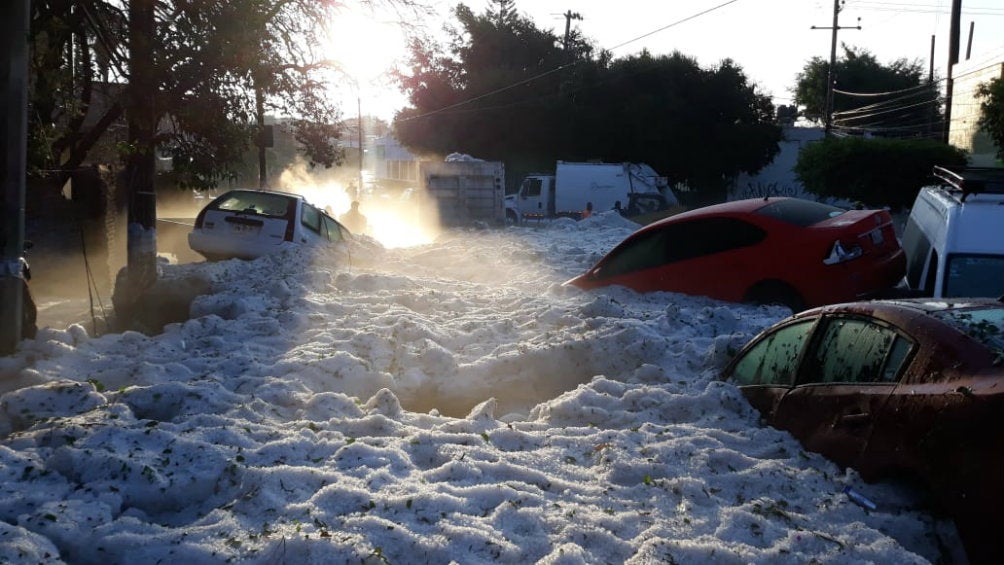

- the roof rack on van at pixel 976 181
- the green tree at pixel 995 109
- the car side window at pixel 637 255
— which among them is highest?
the green tree at pixel 995 109

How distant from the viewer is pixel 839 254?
9.33 m

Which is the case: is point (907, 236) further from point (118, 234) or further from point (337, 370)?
point (118, 234)

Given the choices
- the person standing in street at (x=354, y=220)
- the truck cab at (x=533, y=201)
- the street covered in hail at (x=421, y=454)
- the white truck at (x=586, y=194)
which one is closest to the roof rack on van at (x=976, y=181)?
the street covered in hail at (x=421, y=454)

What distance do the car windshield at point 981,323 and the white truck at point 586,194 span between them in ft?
97.2

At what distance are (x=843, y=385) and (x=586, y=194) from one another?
99.4 feet

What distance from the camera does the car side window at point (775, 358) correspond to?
528cm

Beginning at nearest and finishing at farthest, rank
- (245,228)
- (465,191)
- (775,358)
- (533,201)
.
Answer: (775,358) → (245,228) → (465,191) → (533,201)

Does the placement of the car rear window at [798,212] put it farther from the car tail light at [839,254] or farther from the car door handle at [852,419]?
the car door handle at [852,419]

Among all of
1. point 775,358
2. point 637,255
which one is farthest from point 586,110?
point 775,358

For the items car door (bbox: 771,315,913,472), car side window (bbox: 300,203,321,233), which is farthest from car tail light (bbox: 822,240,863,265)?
car side window (bbox: 300,203,321,233)

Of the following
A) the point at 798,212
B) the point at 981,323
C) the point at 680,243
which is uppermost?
the point at 798,212

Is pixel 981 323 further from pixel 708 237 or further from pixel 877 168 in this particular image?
pixel 877 168

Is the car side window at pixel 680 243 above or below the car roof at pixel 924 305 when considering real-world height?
below

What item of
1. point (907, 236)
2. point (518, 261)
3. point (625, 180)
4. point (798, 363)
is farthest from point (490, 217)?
point (798, 363)
